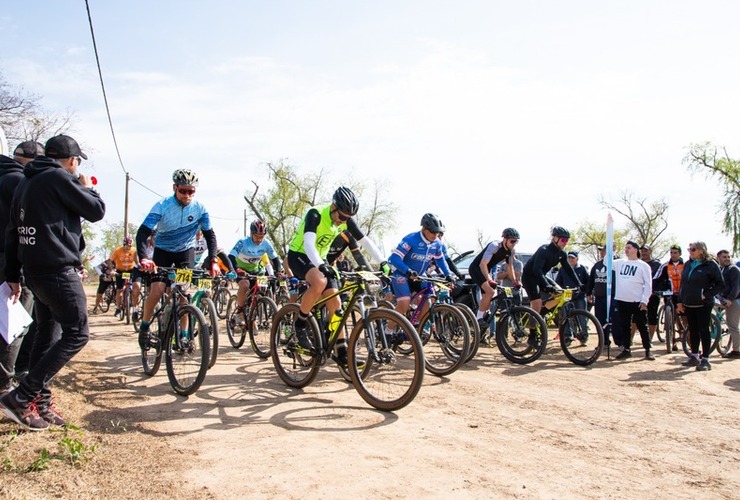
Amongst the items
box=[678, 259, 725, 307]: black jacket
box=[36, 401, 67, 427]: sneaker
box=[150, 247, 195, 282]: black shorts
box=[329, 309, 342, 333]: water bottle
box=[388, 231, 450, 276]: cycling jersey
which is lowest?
box=[36, 401, 67, 427]: sneaker

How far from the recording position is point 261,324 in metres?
9.23

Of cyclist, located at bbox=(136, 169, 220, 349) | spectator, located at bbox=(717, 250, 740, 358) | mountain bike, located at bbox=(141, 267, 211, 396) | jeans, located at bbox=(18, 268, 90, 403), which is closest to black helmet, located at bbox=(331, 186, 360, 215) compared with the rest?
cyclist, located at bbox=(136, 169, 220, 349)

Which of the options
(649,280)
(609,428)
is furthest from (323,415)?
(649,280)

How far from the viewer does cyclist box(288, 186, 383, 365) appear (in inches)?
234

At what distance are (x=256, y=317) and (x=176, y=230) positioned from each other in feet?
9.46

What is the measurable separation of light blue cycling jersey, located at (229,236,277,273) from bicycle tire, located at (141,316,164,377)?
12.3ft

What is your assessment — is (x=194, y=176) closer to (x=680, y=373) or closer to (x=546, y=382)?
(x=546, y=382)

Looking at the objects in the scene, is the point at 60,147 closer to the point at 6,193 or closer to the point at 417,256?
the point at 6,193

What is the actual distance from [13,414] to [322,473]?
2431 mm

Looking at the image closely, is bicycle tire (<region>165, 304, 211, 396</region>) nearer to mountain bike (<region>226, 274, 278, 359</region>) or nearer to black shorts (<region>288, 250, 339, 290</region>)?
black shorts (<region>288, 250, 339, 290</region>)

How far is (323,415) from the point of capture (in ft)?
16.8

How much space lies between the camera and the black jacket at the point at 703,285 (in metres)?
8.87

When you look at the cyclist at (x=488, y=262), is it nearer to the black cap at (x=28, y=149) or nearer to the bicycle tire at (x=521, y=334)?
the bicycle tire at (x=521, y=334)

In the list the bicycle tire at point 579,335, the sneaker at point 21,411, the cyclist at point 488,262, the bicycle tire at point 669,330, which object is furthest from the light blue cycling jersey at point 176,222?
the bicycle tire at point 669,330
